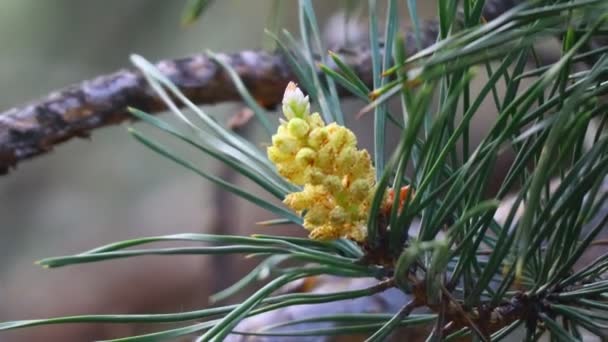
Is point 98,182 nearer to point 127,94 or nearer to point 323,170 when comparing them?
point 127,94

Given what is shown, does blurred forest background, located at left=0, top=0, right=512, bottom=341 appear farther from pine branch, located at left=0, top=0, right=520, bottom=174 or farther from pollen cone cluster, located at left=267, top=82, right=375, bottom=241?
pollen cone cluster, located at left=267, top=82, right=375, bottom=241

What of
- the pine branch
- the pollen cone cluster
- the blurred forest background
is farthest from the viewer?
the blurred forest background

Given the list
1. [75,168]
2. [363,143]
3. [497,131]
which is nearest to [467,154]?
[497,131]

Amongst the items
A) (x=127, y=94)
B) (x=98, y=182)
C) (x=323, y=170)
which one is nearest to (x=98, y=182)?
(x=98, y=182)

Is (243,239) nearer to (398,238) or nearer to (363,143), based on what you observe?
(398,238)

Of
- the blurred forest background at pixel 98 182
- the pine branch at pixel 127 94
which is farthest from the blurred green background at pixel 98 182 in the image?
the pine branch at pixel 127 94

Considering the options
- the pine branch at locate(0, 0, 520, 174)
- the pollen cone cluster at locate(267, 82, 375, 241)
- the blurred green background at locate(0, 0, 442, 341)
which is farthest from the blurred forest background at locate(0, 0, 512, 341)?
the pollen cone cluster at locate(267, 82, 375, 241)

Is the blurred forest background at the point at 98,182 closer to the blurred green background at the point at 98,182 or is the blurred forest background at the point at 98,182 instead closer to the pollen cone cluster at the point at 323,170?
the blurred green background at the point at 98,182
